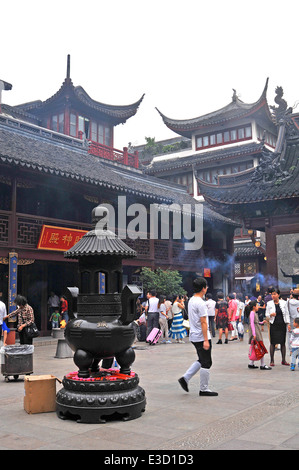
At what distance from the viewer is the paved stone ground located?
4.30 metres

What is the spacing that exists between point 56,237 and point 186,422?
36.8 ft

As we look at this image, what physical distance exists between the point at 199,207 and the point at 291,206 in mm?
→ 7162

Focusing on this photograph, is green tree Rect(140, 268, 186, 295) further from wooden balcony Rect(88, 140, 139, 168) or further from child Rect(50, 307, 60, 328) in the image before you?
wooden balcony Rect(88, 140, 139, 168)

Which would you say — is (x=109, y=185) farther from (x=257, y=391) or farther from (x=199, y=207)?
(x=257, y=391)

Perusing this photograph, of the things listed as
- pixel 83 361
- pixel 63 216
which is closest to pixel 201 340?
pixel 83 361

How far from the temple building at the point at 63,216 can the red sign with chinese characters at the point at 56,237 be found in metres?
0.03

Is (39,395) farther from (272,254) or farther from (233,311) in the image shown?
(272,254)

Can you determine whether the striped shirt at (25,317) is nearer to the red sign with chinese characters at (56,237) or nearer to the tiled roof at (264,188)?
the red sign with chinese characters at (56,237)

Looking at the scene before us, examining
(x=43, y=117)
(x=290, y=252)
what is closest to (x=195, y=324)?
(x=290, y=252)

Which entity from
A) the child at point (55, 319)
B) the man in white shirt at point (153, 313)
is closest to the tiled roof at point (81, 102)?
the child at point (55, 319)

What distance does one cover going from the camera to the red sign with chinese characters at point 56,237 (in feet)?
49.4

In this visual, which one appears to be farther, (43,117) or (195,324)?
(43,117)

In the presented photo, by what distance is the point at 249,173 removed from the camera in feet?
66.7
